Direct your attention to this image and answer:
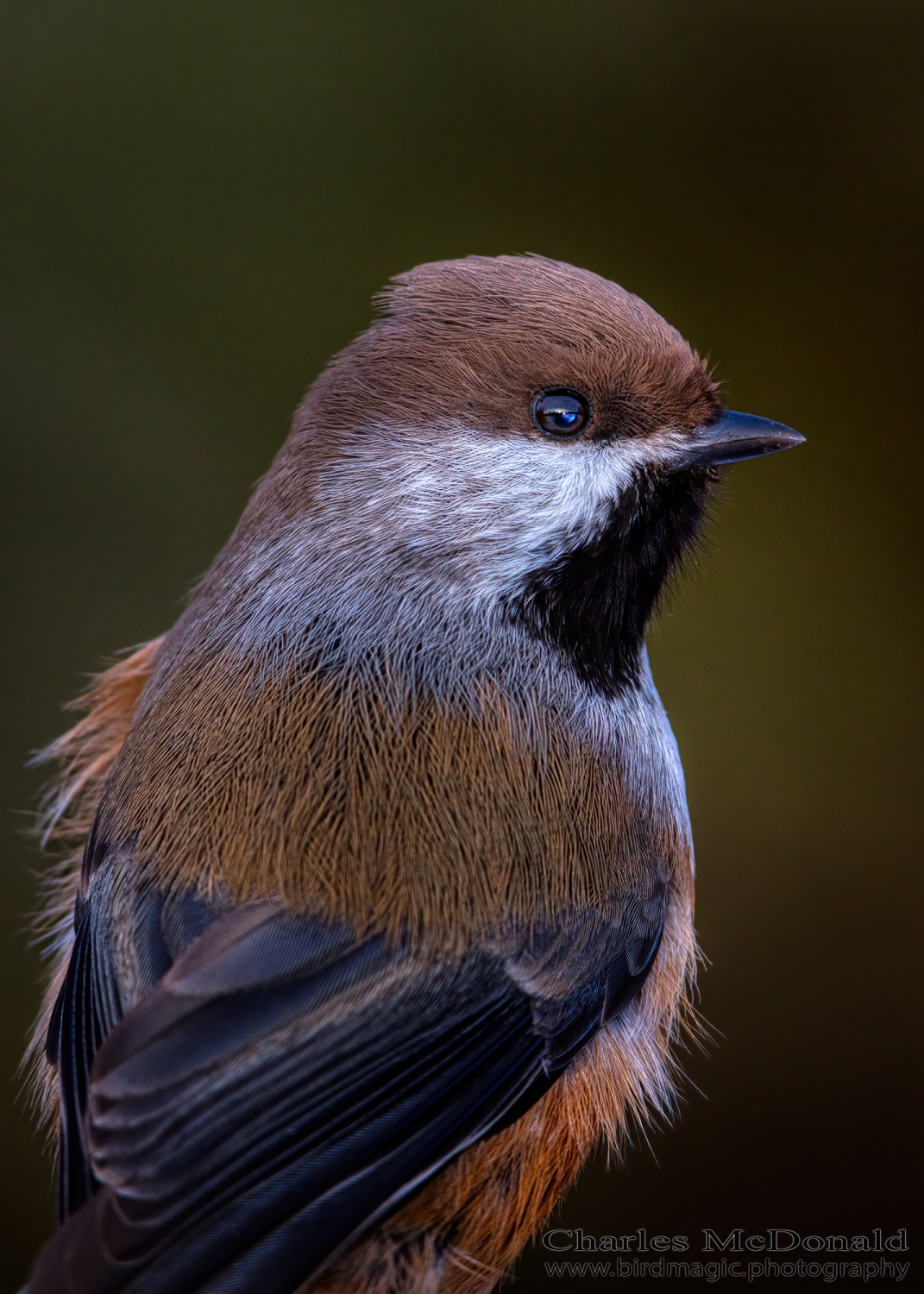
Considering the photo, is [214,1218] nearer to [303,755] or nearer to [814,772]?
[303,755]

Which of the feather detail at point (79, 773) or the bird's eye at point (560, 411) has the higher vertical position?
the bird's eye at point (560, 411)

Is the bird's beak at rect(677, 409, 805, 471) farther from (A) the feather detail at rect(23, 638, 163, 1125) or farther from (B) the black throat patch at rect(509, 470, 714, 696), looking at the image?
(A) the feather detail at rect(23, 638, 163, 1125)

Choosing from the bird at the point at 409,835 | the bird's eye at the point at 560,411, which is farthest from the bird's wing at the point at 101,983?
the bird's eye at the point at 560,411

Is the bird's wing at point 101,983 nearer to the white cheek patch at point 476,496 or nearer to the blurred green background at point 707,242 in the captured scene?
the white cheek patch at point 476,496

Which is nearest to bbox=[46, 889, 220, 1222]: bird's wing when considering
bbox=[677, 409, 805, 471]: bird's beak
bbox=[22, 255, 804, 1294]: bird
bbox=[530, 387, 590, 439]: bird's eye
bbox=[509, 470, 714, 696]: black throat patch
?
bbox=[22, 255, 804, 1294]: bird

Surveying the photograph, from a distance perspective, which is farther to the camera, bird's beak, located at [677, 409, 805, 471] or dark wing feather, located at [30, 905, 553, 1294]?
bird's beak, located at [677, 409, 805, 471]

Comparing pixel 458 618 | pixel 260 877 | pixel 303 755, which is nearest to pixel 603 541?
pixel 458 618
